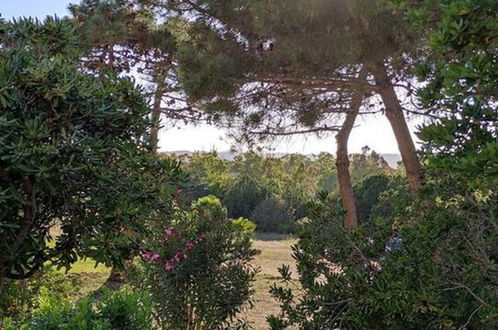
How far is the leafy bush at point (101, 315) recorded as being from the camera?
7.33ft

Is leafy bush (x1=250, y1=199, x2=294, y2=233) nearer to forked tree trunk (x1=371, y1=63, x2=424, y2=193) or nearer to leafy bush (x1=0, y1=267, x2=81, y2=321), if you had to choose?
forked tree trunk (x1=371, y1=63, x2=424, y2=193)

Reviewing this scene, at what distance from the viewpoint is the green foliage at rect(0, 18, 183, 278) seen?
6.55 ft

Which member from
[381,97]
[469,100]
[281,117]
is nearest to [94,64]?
[281,117]

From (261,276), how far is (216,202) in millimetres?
4639

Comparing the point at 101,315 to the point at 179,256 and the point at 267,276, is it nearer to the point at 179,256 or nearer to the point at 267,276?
the point at 179,256

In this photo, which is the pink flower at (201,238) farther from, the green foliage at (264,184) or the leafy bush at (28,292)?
the green foliage at (264,184)

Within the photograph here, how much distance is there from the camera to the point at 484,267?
2.55m

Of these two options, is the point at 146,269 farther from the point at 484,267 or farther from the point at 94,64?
the point at 94,64

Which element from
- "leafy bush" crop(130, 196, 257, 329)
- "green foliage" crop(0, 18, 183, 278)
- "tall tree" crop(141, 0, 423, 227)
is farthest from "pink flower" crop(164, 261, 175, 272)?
"tall tree" crop(141, 0, 423, 227)

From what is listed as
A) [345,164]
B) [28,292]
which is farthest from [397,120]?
[28,292]

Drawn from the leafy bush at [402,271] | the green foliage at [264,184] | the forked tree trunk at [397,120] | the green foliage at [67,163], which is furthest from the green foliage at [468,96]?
the green foliage at [264,184]

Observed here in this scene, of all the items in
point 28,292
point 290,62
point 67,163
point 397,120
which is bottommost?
point 28,292

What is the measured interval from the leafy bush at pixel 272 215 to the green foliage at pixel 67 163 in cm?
1776

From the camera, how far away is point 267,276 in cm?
907
